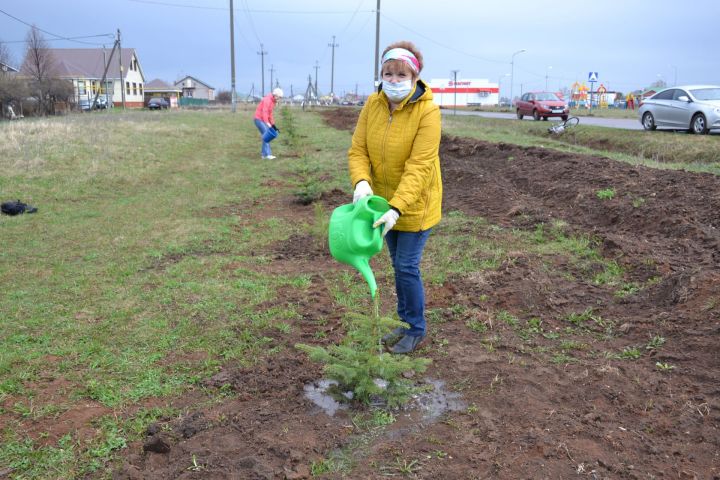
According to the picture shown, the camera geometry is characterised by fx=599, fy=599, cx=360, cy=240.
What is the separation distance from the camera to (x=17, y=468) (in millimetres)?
2832

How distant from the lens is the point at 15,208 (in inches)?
340

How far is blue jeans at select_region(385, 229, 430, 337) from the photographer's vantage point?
360 cm

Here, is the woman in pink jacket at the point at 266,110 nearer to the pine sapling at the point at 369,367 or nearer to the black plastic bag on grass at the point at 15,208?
the black plastic bag on grass at the point at 15,208

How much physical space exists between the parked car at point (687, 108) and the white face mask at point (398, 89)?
14436 mm

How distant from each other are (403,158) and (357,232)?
578 millimetres

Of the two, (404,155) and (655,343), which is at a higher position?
(404,155)

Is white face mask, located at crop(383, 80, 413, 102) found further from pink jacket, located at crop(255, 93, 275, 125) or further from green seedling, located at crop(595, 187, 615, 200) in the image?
pink jacket, located at crop(255, 93, 275, 125)

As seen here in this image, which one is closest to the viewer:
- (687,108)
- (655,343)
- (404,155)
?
(404,155)

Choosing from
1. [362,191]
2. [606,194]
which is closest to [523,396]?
[362,191]

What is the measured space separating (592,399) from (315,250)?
156 inches

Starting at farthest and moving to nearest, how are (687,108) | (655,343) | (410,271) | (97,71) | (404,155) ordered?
(97,71)
(687,108)
(655,343)
(410,271)
(404,155)

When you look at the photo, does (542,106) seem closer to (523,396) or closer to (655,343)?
(655,343)

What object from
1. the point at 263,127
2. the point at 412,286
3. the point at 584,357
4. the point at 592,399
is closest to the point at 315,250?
the point at 412,286

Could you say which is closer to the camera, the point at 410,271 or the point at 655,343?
the point at 410,271
